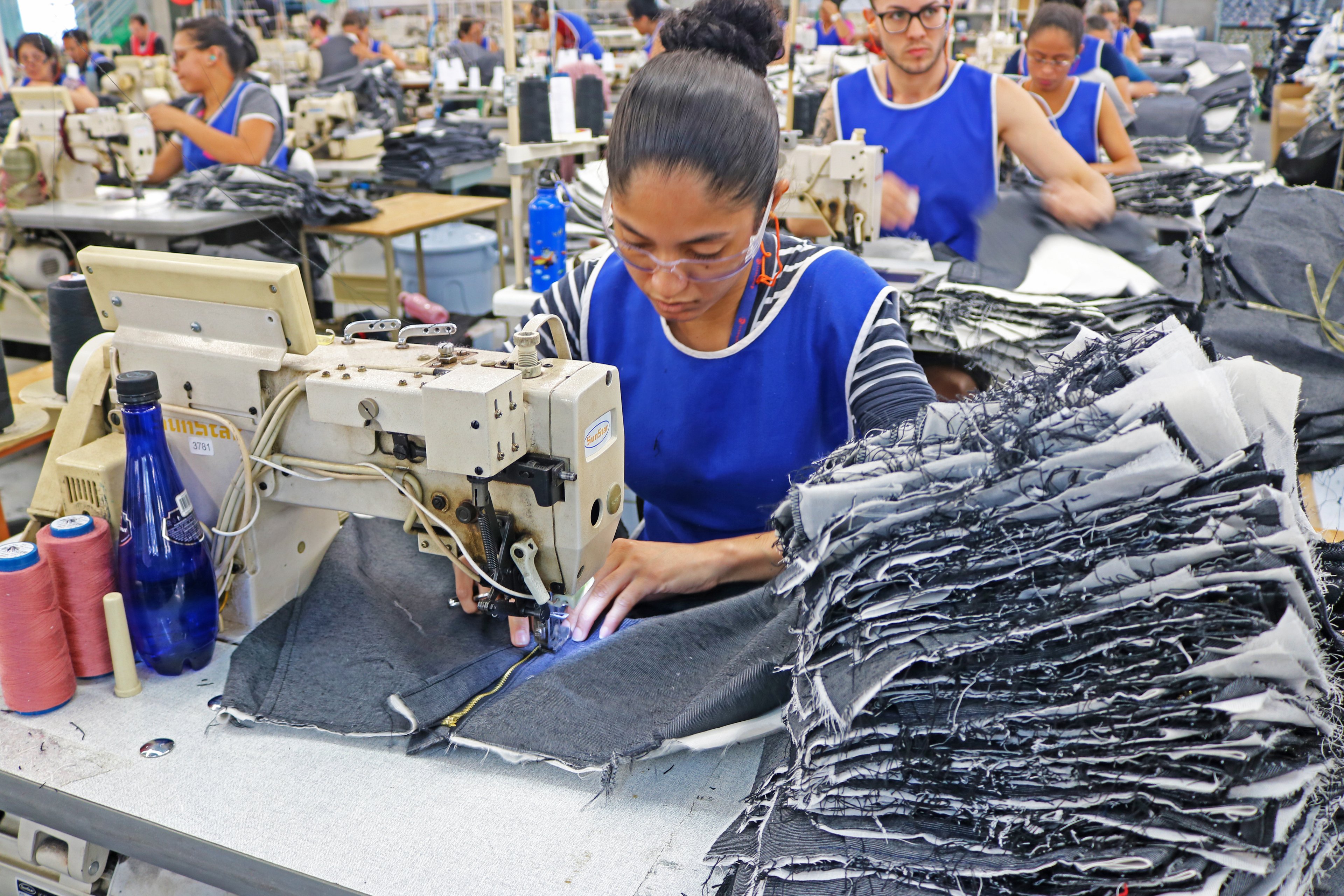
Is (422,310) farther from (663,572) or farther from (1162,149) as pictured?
(1162,149)

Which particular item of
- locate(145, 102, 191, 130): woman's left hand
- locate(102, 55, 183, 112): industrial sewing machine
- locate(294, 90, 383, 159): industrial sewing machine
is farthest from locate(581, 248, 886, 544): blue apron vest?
locate(102, 55, 183, 112): industrial sewing machine

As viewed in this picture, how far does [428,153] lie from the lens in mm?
5340

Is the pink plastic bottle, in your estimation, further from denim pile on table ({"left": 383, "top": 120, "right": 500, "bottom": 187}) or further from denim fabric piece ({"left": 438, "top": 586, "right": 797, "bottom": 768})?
denim pile on table ({"left": 383, "top": 120, "right": 500, "bottom": 187})

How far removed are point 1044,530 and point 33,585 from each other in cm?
102

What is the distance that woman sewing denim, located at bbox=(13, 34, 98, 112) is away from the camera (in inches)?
244

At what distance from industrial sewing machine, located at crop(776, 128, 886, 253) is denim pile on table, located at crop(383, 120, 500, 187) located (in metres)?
3.31

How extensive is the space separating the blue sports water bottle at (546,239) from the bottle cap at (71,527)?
160 cm

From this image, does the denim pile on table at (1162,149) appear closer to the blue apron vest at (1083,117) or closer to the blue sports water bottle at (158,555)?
the blue apron vest at (1083,117)

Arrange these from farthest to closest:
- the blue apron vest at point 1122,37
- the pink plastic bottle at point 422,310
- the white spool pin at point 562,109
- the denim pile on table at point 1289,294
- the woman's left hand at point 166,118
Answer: the blue apron vest at point 1122,37, the woman's left hand at point 166,118, the pink plastic bottle at point 422,310, the white spool pin at point 562,109, the denim pile on table at point 1289,294

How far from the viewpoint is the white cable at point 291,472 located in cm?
122

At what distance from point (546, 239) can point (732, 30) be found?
1130 mm

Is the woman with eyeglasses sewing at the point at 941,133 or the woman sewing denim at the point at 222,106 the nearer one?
the woman with eyeglasses sewing at the point at 941,133

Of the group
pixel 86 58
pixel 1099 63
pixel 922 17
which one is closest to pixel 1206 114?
pixel 1099 63

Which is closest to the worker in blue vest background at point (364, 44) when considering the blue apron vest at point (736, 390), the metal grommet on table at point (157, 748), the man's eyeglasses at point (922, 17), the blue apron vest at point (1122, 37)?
the blue apron vest at point (1122, 37)
